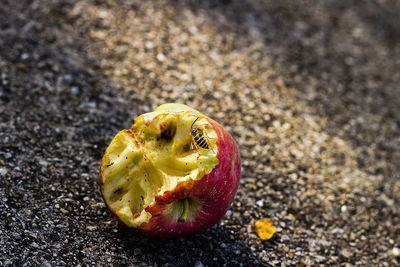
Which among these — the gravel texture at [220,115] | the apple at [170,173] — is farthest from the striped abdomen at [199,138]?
the gravel texture at [220,115]

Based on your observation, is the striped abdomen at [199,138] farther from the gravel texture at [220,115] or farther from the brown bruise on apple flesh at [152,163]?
the gravel texture at [220,115]

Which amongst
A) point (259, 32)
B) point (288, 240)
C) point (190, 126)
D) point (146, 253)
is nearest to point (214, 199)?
point (190, 126)

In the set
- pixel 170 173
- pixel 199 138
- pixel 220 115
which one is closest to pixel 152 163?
pixel 170 173

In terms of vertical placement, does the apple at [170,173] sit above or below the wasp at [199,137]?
below

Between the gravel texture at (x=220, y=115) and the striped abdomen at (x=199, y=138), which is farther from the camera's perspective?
the gravel texture at (x=220, y=115)

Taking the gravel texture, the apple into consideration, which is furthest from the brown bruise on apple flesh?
the gravel texture

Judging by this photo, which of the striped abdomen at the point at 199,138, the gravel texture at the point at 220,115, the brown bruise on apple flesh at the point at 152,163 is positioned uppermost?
the striped abdomen at the point at 199,138

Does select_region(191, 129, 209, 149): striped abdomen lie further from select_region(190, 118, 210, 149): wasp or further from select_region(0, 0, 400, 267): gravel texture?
select_region(0, 0, 400, 267): gravel texture
